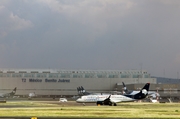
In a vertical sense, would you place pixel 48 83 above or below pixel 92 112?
above

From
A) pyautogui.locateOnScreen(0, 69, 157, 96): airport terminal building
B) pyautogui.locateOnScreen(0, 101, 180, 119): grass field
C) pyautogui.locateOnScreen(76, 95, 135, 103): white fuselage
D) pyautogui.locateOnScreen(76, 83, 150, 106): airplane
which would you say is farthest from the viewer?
pyautogui.locateOnScreen(0, 69, 157, 96): airport terminal building

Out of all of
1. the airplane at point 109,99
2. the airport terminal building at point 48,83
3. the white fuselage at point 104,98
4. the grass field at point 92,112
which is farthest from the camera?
the airport terminal building at point 48,83

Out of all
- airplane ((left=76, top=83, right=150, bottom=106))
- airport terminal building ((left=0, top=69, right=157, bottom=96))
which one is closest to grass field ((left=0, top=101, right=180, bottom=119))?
airplane ((left=76, top=83, right=150, bottom=106))

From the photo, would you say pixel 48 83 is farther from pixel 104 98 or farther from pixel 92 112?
pixel 92 112

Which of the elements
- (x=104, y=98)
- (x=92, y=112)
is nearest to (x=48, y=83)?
(x=104, y=98)

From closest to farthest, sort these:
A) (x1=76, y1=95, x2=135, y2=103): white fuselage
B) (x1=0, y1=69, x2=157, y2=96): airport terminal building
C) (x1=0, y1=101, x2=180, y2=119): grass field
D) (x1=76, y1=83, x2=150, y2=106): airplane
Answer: (x1=0, y1=101, x2=180, y2=119): grass field, (x1=76, y1=83, x2=150, y2=106): airplane, (x1=76, y1=95, x2=135, y2=103): white fuselage, (x1=0, y1=69, x2=157, y2=96): airport terminal building

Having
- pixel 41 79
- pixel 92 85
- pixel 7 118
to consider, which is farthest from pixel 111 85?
pixel 7 118

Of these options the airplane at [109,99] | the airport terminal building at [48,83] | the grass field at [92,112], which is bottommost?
the grass field at [92,112]

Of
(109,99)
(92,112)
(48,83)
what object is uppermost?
(48,83)

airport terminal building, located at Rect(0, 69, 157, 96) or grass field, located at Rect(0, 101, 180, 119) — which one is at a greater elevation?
airport terminal building, located at Rect(0, 69, 157, 96)

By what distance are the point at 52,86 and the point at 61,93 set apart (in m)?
6.28

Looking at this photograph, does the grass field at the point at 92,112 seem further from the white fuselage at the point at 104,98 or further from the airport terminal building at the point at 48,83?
the airport terminal building at the point at 48,83

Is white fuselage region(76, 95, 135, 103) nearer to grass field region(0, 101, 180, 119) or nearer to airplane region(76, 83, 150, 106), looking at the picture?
airplane region(76, 83, 150, 106)

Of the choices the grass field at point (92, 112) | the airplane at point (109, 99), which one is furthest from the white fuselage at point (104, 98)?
the grass field at point (92, 112)
